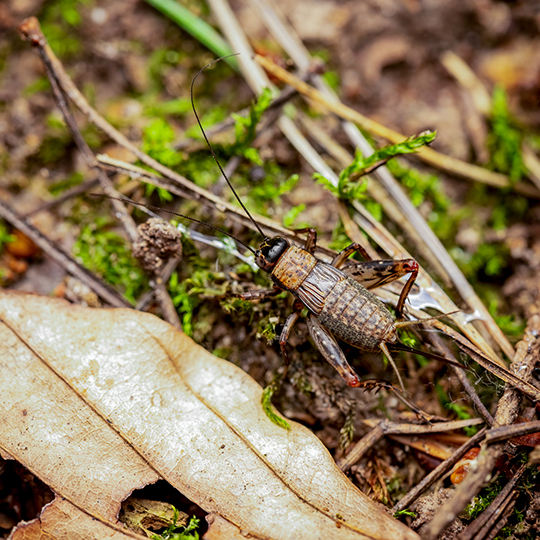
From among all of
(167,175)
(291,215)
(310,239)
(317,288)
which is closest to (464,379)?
(317,288)

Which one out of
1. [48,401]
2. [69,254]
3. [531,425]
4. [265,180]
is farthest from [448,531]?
[69,254]

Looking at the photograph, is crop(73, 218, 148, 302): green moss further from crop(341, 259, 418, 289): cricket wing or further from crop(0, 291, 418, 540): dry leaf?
crop(341, 259, 418, 289): cricket wing

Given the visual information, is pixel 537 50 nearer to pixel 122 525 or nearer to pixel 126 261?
pixel 126 261

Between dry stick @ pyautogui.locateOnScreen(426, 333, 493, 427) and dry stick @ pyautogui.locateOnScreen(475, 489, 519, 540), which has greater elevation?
dry stick @ pyautogui.locateOnScreen(426, 333, 493, 427)

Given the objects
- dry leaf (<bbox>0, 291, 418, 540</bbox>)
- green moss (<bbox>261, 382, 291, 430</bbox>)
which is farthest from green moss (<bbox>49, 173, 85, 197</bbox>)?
green moss (<bbox>261, 382, 291, 430</bbox>)

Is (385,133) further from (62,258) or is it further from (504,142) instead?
(62,258)

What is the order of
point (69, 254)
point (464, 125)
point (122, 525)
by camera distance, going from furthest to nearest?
1. point (464, 125)
2. point (69, 254)
3. point (122, 525)
